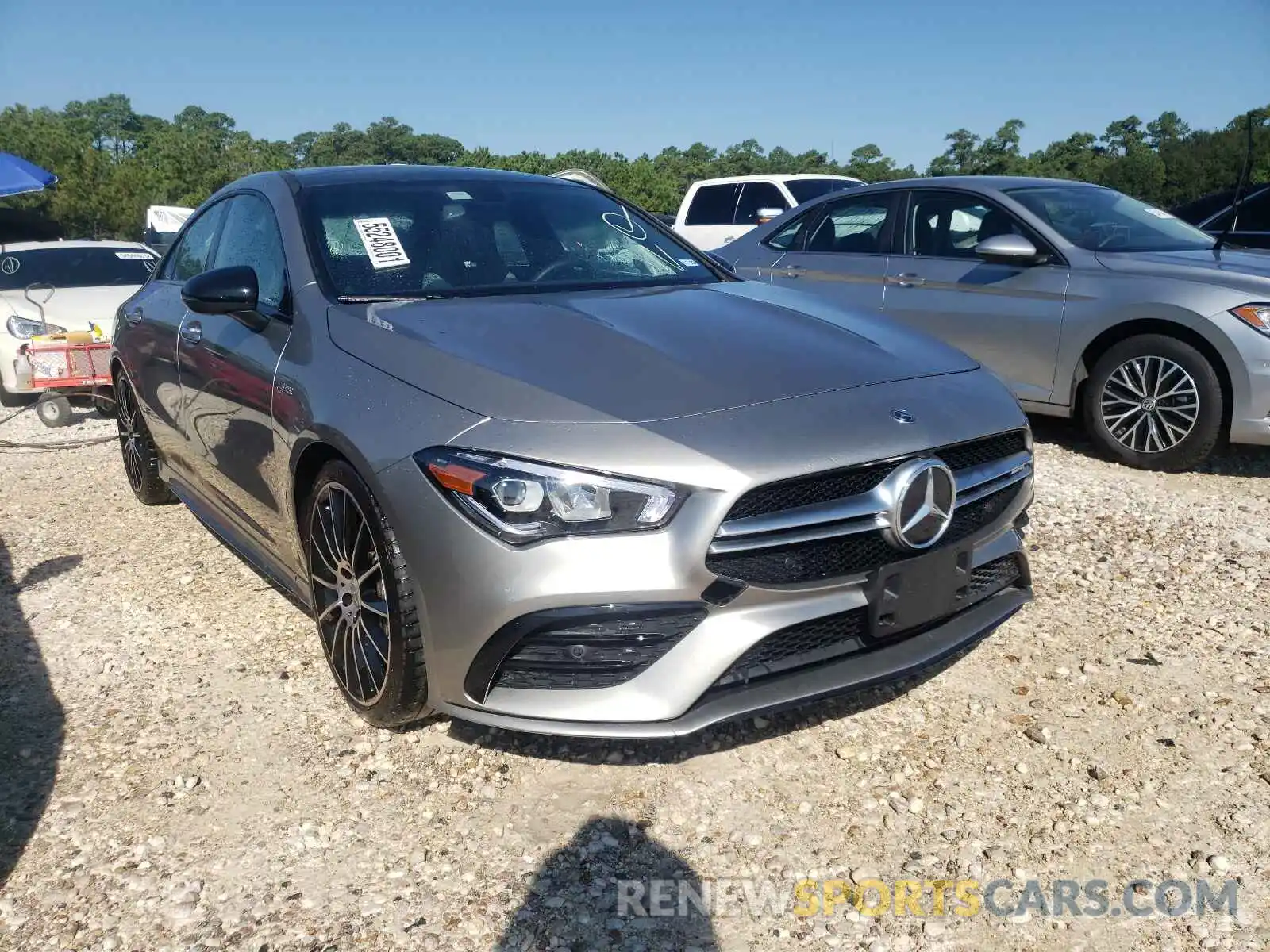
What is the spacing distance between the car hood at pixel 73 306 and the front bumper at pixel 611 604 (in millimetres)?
7023

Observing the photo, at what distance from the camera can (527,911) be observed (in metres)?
2.13

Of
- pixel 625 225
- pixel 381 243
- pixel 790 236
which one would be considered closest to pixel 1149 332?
pixel 790 236

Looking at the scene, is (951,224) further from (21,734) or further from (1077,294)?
(21,734)

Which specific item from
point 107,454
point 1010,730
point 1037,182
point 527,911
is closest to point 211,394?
point 527,911

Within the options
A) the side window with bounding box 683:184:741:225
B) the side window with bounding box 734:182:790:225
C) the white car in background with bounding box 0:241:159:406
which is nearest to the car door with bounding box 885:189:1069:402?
the white car in background with bounding box 0:241:159:406

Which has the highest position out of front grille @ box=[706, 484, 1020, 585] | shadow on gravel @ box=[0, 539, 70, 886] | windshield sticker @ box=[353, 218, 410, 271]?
windshield sticker @ box=[353, 218, 410, 271]

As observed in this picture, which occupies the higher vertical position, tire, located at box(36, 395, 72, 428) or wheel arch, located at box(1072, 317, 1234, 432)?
wheel arch, located at box(1072, 317, 1234, 432)

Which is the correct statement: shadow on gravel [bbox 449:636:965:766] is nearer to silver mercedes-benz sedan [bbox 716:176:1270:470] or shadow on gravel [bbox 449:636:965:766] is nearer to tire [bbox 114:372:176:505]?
silver mercedes-benz sedan [bbox 716:176:1270:470]

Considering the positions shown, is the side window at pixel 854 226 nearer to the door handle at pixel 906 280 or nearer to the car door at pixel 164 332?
the door handle at pixel 906 280

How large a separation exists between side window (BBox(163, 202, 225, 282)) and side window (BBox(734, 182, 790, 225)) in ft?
29.5

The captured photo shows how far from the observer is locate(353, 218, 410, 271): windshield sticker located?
3123 millimetres

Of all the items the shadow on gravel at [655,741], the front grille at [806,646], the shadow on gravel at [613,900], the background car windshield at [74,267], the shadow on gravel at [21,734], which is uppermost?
the background car windshield at [74,267]

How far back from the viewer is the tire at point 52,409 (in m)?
7.61

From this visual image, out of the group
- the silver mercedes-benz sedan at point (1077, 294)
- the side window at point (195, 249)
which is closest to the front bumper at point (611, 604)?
the side window at point (195, 249)
